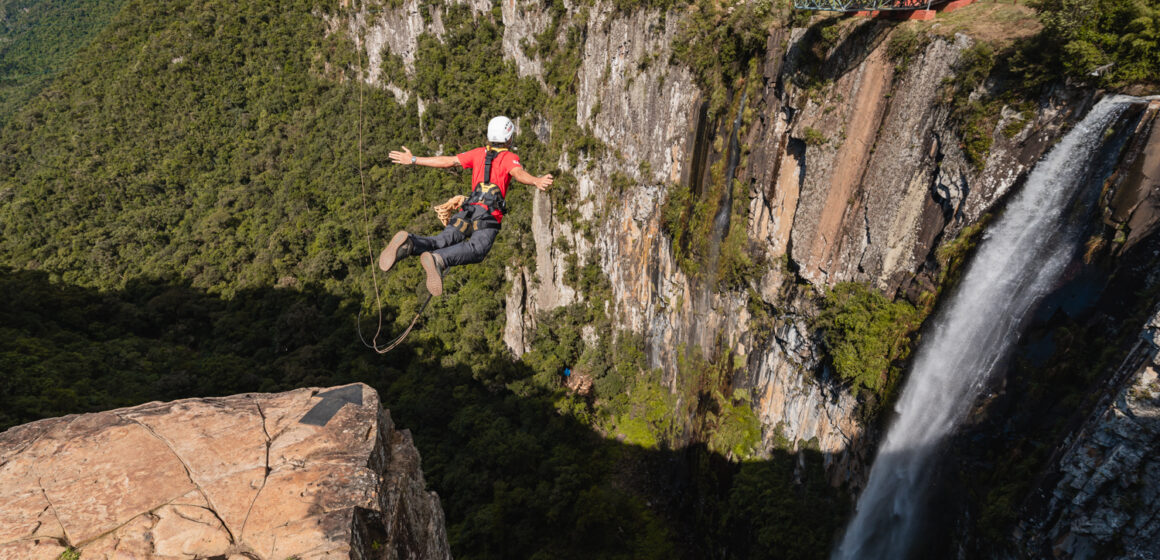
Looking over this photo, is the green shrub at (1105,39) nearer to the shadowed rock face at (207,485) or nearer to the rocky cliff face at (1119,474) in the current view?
the rocky cliff face at (1119,474)

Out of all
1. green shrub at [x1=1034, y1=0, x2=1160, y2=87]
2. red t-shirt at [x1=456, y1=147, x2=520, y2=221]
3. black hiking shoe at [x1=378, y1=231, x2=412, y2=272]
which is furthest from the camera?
red t-shirt at [x1=456, y1=147, x2=520, y2=221]

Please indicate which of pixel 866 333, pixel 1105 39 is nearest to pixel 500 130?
pixel 1105 39

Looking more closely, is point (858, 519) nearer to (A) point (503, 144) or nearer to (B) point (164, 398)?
(A) point (503, 144)

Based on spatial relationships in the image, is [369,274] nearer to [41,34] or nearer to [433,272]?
[433,272]

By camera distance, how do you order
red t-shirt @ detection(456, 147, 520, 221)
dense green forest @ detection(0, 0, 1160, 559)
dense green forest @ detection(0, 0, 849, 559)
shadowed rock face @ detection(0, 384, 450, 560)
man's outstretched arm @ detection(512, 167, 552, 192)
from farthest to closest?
1. dense green forest @ detection(0, 0, 849, 559)
2. dense green forest @ detection(0, 0, 1160, 559)
3. red t-shirt @ detection(456, 147, 520, 221)
4. man's outstretched arm @ detection(512, 167, 552, 192)
5. shadowed rock face @ detection(0, 384, 450, 560)

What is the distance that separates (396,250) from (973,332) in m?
10.4

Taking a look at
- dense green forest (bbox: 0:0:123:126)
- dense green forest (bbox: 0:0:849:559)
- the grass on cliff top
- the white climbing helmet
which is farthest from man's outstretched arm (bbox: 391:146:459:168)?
dense green forest (bbox: 0:0:123:126)

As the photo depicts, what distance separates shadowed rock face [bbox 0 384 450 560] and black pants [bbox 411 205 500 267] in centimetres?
230

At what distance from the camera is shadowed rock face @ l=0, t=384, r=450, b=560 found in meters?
5.36

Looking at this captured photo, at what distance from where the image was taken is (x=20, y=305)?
29.3 meters

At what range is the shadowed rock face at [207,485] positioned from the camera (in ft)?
17.6

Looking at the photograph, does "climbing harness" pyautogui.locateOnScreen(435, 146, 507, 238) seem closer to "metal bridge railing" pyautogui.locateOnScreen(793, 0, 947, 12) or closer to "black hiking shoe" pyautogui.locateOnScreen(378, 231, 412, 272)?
"black hiking shoe" pyautogui.locateOnScreen(378, 231, 412, 272)

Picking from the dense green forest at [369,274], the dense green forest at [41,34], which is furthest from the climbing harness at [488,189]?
the dense green forest at [41,34]

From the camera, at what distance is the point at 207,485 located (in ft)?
19.2
